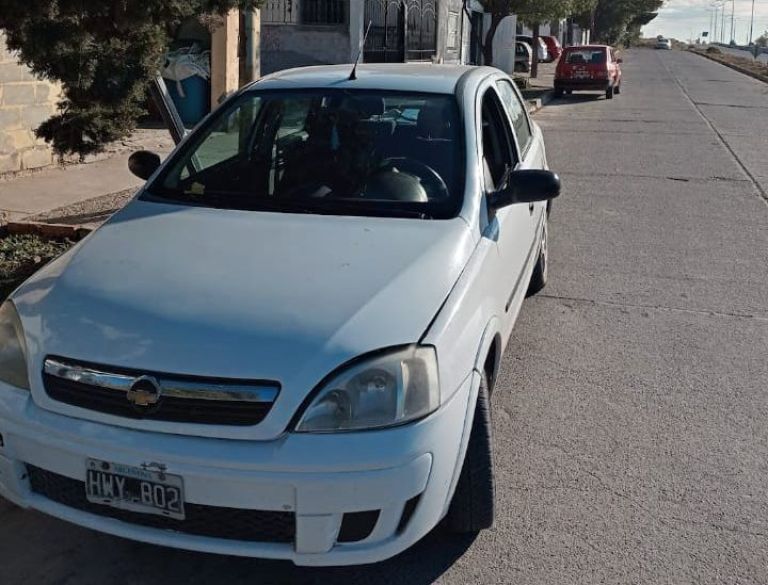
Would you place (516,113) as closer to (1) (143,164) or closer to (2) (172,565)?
(1) (143,164)

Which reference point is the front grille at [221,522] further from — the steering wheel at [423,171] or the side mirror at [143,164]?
the side mirror at [143,164]

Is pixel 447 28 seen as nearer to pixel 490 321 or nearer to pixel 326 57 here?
pixel 326 57

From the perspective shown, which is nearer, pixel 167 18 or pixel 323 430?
pixel 323 430

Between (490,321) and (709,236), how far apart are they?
5.76 m

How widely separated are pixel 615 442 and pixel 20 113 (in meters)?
7.67

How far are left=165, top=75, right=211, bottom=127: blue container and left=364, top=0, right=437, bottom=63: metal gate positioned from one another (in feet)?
23.5

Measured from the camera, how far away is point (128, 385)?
2795 mm

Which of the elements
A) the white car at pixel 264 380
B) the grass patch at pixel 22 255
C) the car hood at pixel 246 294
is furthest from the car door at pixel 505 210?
the grass patch at pixel 22 255

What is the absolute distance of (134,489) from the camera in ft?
9.15

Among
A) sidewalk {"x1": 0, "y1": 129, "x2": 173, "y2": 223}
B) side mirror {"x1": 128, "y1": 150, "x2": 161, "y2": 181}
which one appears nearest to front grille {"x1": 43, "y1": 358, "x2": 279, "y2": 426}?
side mirror {"x1": 128, "y1": 150, "x2": 161, "y2": 181}

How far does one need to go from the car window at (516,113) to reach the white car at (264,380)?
1663 millimetres

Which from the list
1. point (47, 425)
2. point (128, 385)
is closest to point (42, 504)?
point (47, 425)

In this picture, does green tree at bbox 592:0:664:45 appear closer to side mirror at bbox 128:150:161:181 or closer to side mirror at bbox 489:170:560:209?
side mirror at bbox 128:150:161:181

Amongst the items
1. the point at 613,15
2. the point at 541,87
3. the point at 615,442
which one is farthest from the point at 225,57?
the point at 613,15
